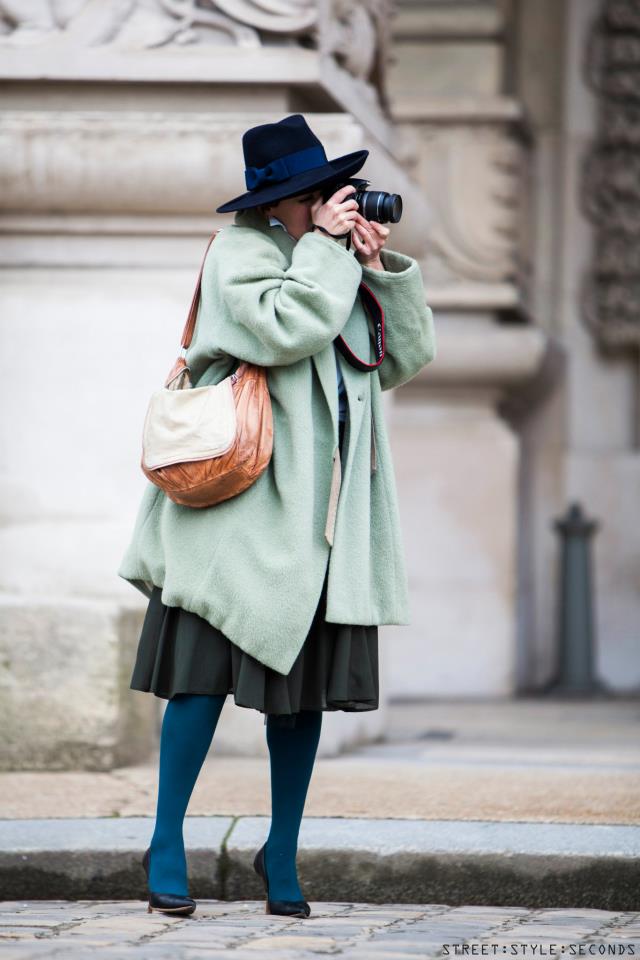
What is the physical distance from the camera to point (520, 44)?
29.0 ft

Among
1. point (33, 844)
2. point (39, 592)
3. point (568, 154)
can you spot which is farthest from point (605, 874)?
point (568, 154)

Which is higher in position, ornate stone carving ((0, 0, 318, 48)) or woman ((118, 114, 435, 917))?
ornate stone carving ((0, 0, 318, 48))

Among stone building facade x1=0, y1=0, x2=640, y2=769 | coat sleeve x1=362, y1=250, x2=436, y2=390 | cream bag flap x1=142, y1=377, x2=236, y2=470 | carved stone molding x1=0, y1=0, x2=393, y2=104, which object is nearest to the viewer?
cream bag flap x1=142, y1=377, x2=236, y2=470

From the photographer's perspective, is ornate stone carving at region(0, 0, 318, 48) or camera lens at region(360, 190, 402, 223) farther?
ornate stone carving at region(0, 0, 318, 48)

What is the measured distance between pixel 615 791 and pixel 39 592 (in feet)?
5.83

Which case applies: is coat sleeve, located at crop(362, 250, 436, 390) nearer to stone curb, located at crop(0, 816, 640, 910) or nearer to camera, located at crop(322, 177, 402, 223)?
camera, located at crop(322, 177, 402, 223)

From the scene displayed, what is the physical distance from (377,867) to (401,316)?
1.18 m

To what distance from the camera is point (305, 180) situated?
3.31m

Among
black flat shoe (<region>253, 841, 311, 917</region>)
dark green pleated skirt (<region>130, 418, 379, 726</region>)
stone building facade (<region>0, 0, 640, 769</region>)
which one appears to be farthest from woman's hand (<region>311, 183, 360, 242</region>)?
stone building facade (<region>0, 0, 640, 769</region>)

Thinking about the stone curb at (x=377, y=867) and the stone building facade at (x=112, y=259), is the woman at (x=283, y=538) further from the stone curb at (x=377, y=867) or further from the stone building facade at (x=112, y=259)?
the stone building facade at (x=112, y=259)

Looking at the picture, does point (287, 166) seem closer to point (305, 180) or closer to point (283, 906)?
point (305, 180)

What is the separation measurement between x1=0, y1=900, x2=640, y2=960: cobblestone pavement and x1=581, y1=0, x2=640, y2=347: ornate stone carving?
17.7 ft

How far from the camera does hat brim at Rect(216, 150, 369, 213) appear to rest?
330cm

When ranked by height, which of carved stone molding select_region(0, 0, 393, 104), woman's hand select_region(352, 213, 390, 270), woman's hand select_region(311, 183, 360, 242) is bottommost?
woman's hand select_region(352, 213, 390, 270)
